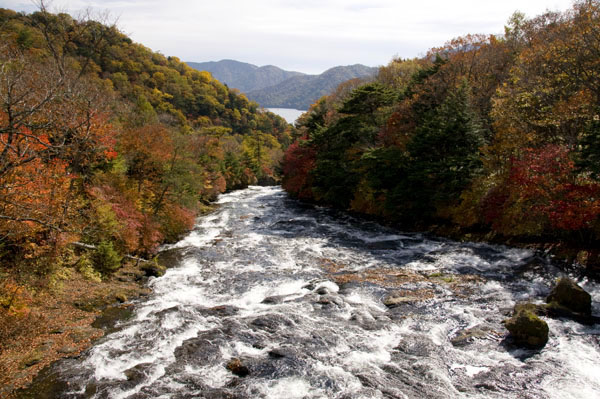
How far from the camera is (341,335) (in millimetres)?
12625

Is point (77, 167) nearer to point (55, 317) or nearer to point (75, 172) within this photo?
point (75, 172)

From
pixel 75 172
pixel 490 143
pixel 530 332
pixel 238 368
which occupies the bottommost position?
pixel 238 368

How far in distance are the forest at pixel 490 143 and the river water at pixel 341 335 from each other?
336 cm

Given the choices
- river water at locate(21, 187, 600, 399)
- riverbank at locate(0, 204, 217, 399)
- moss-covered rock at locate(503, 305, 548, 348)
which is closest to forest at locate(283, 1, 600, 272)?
river water at locate(21, 187, 600, 399)

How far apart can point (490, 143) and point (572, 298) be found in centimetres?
1893

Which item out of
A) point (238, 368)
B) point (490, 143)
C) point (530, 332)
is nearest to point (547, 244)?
point (490, 143)

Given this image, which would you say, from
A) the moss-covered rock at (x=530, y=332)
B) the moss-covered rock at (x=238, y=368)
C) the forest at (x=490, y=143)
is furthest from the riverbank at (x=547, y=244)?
the moss-covered rock at (x=238, y=368)

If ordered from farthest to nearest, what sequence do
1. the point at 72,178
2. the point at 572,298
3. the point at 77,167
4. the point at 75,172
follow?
the point at 77,167, the point at 75,172, the point at 72,178, the point at 572,298

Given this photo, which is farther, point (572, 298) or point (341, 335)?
point (572, 298)

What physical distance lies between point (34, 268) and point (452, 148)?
27.3 meters

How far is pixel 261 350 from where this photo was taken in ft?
38.2

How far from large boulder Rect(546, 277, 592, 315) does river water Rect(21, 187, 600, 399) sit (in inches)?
36.0

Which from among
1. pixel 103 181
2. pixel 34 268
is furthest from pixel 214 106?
pixel 34 268

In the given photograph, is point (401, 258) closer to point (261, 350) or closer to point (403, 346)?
point (403, 346)
